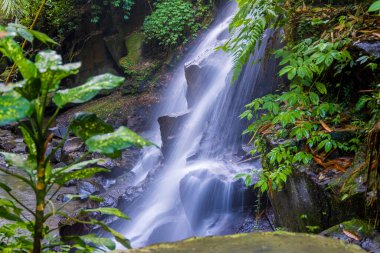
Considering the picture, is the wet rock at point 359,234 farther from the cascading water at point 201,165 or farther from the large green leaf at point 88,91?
the cascading water at point 201,165

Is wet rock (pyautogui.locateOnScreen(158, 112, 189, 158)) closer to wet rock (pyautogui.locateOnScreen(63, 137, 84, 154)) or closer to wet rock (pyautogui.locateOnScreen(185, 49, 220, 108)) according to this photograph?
wet rock (pyautogui.locateOnScreen(185, 49, 220, 108))

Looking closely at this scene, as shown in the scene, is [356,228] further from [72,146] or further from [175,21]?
[175,21]

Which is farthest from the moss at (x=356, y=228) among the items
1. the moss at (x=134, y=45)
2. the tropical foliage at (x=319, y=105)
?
the moss at (x=134, y=45)

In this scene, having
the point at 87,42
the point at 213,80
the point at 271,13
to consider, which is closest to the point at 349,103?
the point at 271,13

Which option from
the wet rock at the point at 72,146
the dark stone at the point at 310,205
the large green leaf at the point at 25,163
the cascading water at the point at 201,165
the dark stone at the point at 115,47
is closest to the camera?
the large green leaf at the point at 25,163

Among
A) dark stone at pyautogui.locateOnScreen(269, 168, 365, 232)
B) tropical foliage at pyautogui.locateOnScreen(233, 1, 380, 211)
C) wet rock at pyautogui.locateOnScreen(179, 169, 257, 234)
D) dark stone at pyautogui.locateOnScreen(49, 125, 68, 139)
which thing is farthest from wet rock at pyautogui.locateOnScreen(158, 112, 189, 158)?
dark stone at pyautogui.locateOnScreen(269, 168, 365, 232)

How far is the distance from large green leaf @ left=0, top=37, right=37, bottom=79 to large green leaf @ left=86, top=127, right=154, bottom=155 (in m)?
0.33

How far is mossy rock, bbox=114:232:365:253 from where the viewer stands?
1464mm

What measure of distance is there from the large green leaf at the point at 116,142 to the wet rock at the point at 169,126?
275 inches

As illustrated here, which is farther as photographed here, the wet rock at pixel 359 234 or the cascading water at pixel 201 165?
the cascading water at pixel 201 165

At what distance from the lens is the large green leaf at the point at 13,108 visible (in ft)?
3.88

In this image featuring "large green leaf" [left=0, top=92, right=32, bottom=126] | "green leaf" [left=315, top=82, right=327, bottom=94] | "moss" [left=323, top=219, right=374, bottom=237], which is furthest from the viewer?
"green leaf" [left=315, top=82, right=327, bottom=94]

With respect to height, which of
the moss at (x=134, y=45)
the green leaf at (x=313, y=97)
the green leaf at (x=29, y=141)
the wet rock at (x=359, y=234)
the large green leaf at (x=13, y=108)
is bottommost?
the wet rock at (x=359, y=234)

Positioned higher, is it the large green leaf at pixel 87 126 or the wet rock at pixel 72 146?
the wet rock at pixel 72 146
